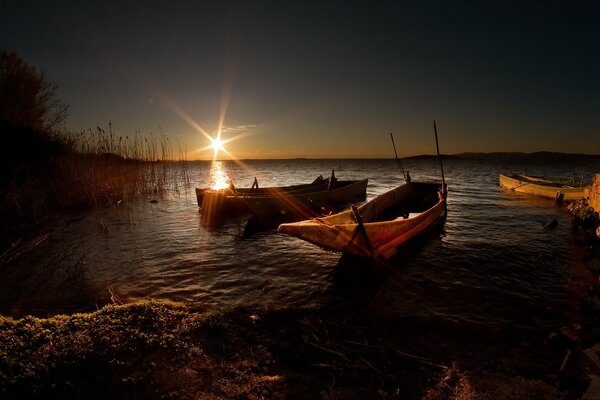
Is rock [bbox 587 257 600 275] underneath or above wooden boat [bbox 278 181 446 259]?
underneath

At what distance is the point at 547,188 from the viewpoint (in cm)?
2125

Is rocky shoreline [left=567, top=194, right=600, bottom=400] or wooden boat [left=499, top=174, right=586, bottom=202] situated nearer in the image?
rocky shoreline [left=567, top=194, right=600, bottom=400]

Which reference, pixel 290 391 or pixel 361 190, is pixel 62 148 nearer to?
pixel 361 190

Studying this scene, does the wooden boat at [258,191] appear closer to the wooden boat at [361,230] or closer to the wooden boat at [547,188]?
the wooden boat at [361,230]

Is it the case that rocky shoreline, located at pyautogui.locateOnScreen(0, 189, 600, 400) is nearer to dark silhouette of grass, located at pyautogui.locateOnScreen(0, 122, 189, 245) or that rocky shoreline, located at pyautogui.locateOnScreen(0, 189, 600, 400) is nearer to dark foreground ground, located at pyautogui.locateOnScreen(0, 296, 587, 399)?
dark foreground ground, located at pyautogui.locateOnScreen(0, 296, 587, 399)

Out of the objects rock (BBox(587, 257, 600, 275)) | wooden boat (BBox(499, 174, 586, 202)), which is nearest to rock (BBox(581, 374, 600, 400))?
rock (BBox(587, 257, 600, 275))

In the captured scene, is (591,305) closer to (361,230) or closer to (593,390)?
(593,390)

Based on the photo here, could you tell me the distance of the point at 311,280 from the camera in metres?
7.73

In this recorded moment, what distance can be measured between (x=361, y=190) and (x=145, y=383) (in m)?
20.5

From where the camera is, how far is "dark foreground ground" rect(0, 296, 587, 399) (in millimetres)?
3439

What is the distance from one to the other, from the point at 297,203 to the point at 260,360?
12.0 m

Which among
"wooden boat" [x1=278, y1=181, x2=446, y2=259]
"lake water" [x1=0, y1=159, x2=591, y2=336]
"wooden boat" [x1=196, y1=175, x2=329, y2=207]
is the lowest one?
"lake water" [x1=0, y1=159, x2=591, y2=336]

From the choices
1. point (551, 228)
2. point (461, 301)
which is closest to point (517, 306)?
point (461, 301)

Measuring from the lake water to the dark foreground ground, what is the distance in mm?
1119
